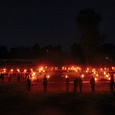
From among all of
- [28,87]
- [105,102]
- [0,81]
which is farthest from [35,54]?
[105,102]

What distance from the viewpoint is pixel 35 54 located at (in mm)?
143750

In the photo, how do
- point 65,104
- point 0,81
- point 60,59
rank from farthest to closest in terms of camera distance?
point 60,59 → point 0,81 → point 65,104

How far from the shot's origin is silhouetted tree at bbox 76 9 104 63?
3381 inches

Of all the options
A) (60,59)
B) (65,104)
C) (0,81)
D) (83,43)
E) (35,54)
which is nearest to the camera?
(65,104)

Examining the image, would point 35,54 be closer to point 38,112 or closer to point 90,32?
point 90,32

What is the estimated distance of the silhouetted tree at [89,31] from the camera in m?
85.9

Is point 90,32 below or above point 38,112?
above

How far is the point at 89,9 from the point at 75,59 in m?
20.5

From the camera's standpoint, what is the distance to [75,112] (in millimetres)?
19203

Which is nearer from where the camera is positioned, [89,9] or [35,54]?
[89,9]

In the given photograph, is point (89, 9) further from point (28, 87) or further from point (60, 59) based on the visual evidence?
point (28, 87)

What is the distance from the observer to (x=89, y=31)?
8750cm

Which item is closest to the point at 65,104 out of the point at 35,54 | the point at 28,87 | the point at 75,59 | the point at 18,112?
the point at 18,112

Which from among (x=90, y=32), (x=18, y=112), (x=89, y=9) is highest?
(x=89, y=9)
